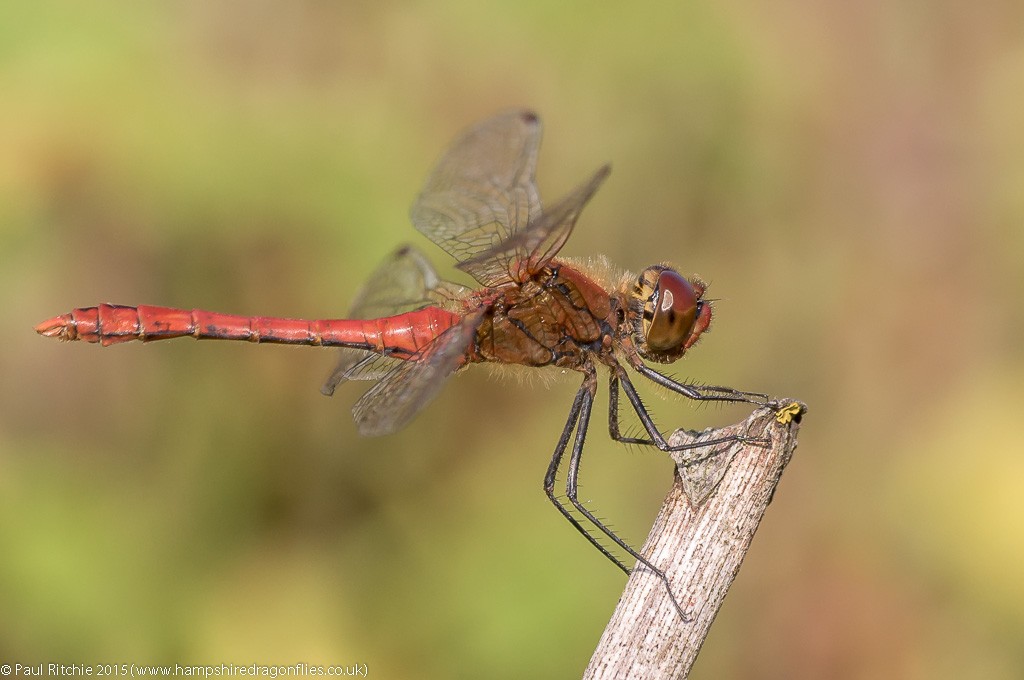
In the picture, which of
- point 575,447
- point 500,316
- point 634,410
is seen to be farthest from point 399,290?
point 634,410

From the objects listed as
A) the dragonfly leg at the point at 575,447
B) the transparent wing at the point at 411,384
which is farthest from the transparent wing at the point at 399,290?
the dragonfly leg at the point at 575,447

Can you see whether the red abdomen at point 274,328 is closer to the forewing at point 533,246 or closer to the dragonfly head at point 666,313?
the forewing at point 533,246

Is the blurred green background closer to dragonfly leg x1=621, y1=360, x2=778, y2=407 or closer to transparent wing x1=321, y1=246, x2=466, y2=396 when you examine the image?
transparent wing x1=321, y1=246, x2=466, y2=396

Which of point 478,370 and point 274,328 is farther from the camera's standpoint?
point 478,370

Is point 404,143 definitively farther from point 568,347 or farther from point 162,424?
point 162,424

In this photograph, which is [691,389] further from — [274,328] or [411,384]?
[274,328]

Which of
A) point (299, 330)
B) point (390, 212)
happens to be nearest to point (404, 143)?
point (390, 212)
